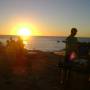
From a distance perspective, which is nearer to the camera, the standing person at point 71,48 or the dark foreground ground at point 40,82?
the standing person at point 71,48

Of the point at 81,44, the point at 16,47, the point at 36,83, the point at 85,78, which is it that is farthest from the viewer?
the point at 16,47

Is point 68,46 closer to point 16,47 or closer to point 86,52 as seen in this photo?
point 86,52

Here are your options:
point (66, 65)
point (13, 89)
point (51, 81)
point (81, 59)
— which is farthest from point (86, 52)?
point (13, 89)

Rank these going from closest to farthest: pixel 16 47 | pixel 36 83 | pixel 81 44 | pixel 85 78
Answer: pixel 81 44, pixel 36 83, pixel 85 78, pixel 16 47

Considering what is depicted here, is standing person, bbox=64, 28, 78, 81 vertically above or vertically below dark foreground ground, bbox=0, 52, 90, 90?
above

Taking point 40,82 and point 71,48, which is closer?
point 71,48

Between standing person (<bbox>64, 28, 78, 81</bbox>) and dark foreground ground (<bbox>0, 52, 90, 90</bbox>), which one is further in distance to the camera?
dark foreground ground (<bbox>0, 52, 90, 90</bbox>)

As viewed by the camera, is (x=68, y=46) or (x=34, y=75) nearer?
(x=68, y=46)

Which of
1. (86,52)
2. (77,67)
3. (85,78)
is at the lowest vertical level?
(85,78)

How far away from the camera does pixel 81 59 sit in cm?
984

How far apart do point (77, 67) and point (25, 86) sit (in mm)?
2351

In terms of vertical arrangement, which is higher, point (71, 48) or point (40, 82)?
point (71, 48)

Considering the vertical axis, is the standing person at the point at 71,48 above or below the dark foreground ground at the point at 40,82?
above

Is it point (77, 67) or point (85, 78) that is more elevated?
point (77, 67)
